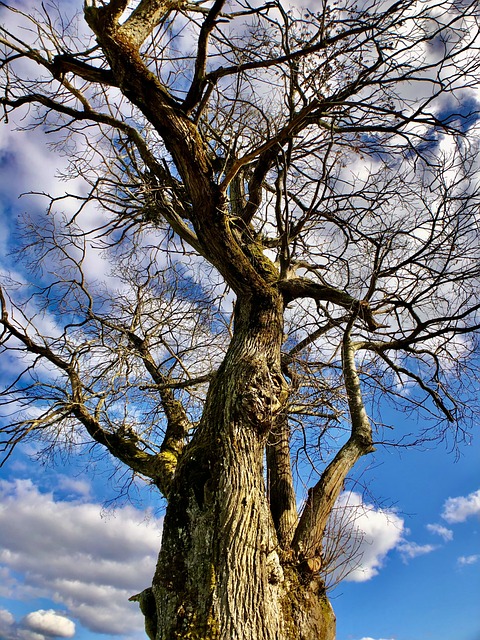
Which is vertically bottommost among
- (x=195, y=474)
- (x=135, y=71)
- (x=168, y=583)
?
(x=168, y=583)

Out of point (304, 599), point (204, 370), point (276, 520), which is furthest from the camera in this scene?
point (204, 370)

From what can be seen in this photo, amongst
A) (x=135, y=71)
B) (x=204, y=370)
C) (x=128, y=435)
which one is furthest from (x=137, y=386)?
(x=135, y=71)

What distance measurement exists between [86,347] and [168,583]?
3.18 m

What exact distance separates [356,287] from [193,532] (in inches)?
107

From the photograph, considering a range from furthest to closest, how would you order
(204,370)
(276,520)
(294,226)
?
(204,370) < (294,226) < (276,520)

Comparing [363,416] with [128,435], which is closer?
[363,416]

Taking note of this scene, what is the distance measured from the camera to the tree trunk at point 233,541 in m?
2.46

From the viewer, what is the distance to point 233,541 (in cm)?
262

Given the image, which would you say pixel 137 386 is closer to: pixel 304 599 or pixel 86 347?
pixel 86 347

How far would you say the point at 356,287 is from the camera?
4.41m

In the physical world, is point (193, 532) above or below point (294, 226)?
below

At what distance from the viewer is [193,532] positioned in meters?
2.76

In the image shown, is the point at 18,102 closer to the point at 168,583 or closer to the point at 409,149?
the point at 409,149

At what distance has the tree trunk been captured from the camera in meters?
2.46
